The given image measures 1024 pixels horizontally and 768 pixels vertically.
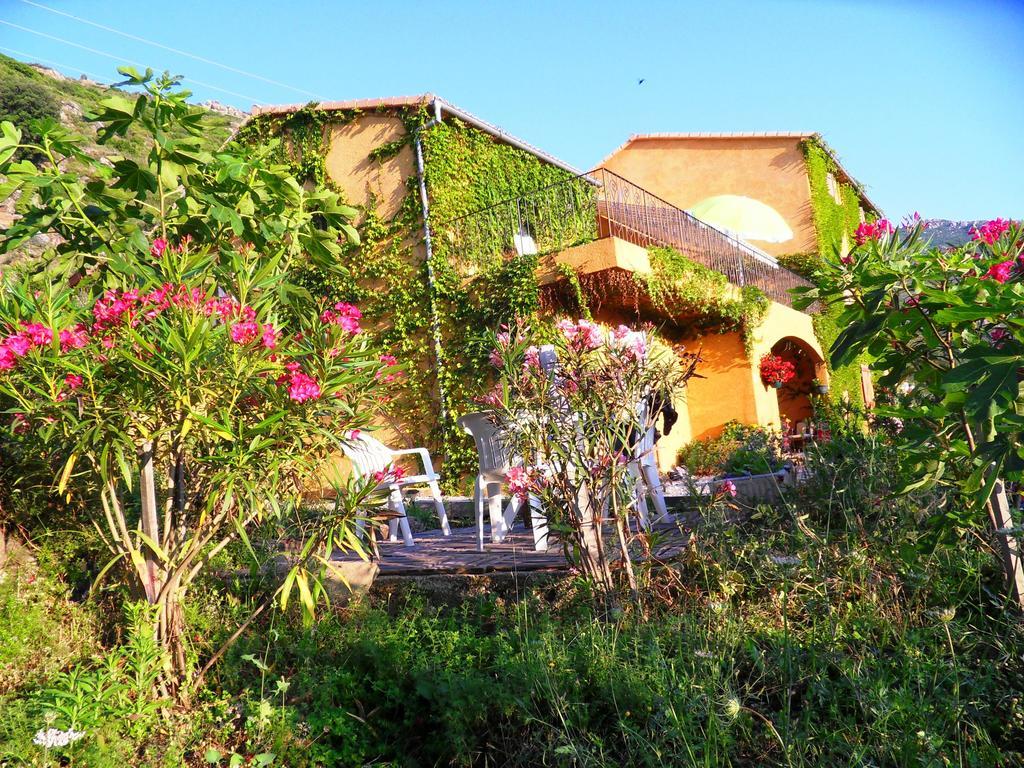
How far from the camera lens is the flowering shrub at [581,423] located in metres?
3.84

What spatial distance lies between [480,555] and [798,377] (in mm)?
13460

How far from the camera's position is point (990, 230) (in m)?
3.25

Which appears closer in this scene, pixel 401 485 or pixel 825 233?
pixel 401 485

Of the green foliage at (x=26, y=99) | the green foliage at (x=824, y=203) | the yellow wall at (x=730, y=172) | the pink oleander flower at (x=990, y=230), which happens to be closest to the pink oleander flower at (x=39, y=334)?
the pink oleander flower at (x=990, y=230)

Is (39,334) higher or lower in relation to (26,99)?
lower

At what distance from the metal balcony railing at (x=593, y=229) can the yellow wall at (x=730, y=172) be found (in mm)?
2547

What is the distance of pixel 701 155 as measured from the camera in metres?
18.9

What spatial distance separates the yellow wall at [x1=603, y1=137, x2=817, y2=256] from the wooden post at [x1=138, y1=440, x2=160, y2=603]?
1584cm

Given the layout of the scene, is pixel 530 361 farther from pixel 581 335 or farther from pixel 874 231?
pixel 874 231

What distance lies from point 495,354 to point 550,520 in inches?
32.9

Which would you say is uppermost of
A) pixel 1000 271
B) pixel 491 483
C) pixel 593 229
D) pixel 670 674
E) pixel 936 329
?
pixel 593 229

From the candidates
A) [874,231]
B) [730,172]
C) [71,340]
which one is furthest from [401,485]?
[730,172]

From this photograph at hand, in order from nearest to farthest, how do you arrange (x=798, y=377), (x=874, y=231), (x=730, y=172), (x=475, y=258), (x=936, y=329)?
(x=936, y=329)
(x=874, y=231)
(x=475, y=258)
(x=798, y=377)
(x=730, y=172)

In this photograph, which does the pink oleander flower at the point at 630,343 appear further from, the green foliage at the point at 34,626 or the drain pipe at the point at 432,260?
the drain pipe at the point at 432,260
